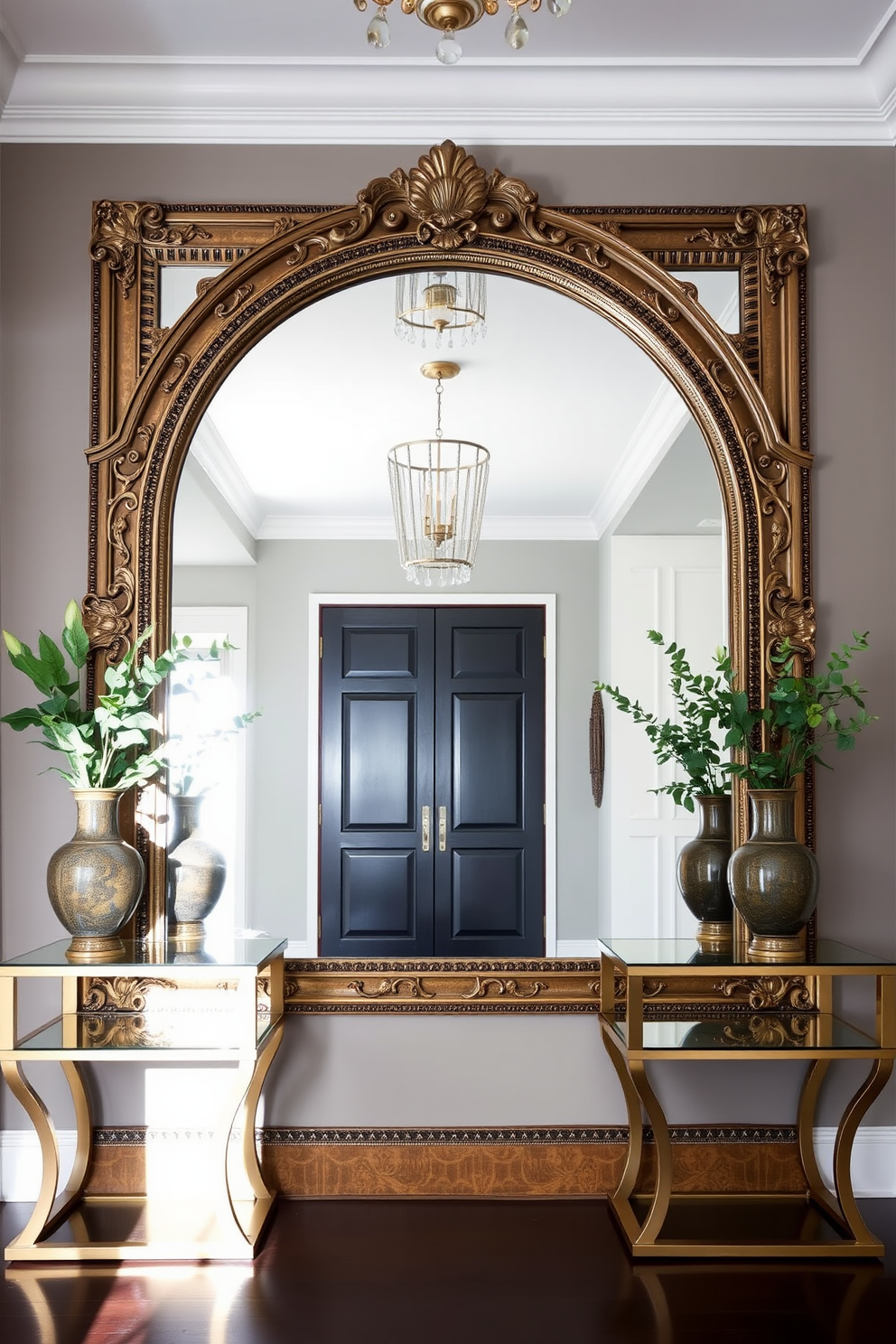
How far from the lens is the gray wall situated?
2609 millimetres

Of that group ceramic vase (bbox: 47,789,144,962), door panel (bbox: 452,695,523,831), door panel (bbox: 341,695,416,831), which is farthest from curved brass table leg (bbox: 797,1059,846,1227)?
ceramic vase (bbox: 47,789,144,962)

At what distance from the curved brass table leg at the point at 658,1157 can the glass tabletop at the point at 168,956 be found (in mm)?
802

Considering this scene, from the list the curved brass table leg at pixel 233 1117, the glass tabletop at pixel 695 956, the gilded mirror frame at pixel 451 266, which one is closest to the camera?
the curved brass table leg at pixel 233 1117

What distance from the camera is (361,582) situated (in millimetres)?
2607

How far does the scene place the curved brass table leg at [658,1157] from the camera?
2215 millimetres

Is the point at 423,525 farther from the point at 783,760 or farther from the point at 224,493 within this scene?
the point at 783,760

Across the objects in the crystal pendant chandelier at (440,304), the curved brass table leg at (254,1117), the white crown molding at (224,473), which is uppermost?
the crystal pendant chandelier at (440,304)

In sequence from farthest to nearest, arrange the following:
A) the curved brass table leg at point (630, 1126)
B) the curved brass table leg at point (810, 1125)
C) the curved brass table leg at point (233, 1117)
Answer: the curved brass table leg at point (810, 1125) → the curved brass table leg at point (630, 1126) → the curved brass table leg at point (233, 1117)

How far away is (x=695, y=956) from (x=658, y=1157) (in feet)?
1.39

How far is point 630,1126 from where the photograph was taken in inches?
97.7

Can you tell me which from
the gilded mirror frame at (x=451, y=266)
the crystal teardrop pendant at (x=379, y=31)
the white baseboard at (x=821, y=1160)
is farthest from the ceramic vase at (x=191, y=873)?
the crystal teardrop pendant at (x=379, y=31)

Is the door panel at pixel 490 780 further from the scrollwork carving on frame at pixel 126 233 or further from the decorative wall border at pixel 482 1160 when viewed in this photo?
the scrollwork carving on frame at pixel 126 233

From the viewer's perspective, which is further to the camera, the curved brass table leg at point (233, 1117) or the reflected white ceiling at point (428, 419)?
the reflected white ceiling at point (428, 419)

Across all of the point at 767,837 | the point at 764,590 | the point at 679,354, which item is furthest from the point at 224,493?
the point at 767,837
